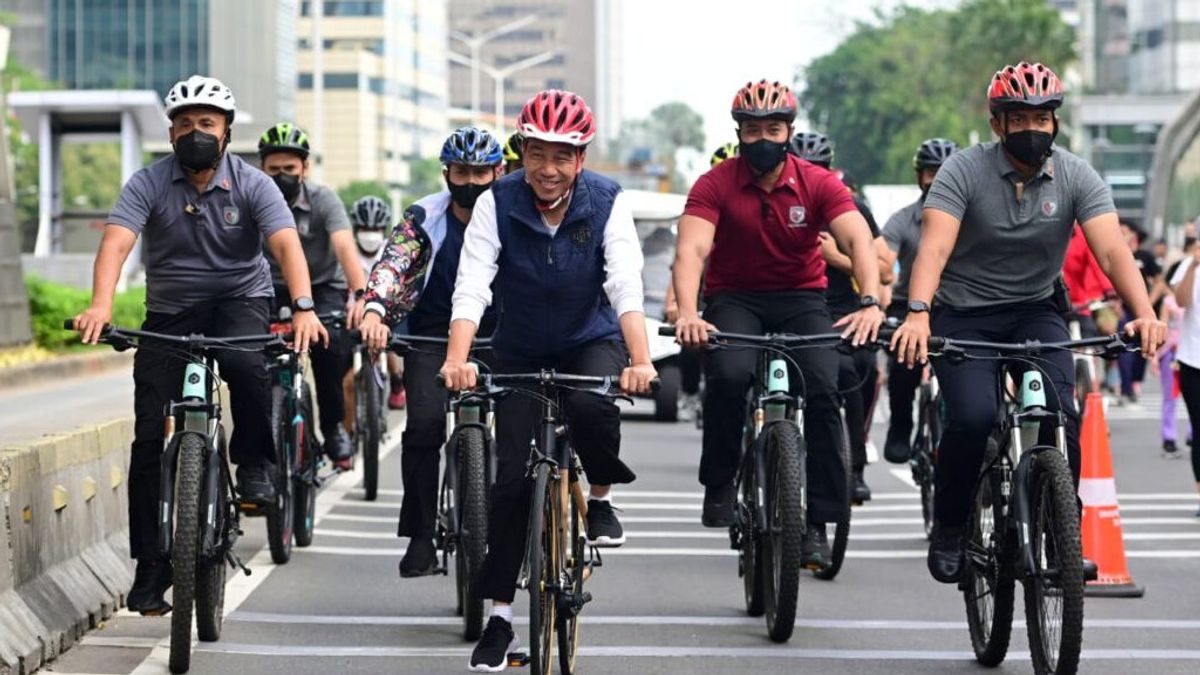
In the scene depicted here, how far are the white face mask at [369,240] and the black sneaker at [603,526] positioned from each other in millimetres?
9994

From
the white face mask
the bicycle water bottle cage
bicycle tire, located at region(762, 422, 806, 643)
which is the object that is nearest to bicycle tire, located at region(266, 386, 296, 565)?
the bicycle water bottle cage

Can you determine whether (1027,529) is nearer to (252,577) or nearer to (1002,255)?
(1002,255)

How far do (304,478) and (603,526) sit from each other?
3.49 meters

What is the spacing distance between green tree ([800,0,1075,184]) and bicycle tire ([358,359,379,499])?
76418mm

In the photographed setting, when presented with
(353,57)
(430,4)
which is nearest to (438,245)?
(353,57)

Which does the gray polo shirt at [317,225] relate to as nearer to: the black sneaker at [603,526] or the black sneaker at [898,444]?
the black sneaker at [898,444]

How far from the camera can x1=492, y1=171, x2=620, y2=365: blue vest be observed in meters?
7.99

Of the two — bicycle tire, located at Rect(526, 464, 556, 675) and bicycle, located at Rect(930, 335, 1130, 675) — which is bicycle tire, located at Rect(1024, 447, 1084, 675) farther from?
bicycle tire, located at Rect(526, 464, 556, 675)

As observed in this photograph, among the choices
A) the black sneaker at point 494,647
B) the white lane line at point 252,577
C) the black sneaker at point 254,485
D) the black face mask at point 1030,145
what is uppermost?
the black face mask at point 1030,145

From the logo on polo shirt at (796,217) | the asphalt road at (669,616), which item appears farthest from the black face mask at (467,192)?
the asphalt road at (669,616)

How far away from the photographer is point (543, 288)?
8.04m

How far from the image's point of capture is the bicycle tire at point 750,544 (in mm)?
9422

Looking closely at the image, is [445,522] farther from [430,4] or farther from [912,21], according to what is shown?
[430,4]

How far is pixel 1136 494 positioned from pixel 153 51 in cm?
9929
